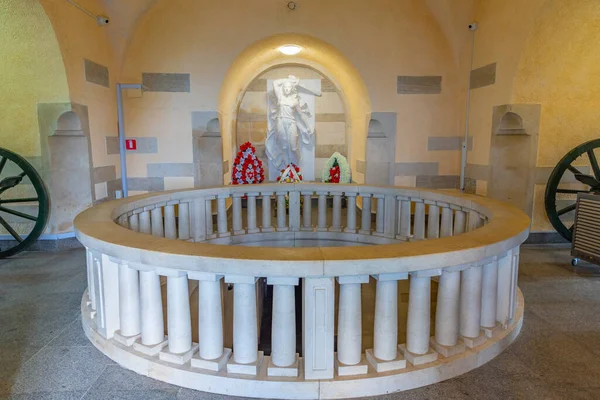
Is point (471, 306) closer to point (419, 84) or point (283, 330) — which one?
point (283, 330)

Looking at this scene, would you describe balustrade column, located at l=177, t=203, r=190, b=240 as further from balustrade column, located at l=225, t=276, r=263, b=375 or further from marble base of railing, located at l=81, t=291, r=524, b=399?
balustrade column, located at l=225, t=276, r=263, b=375

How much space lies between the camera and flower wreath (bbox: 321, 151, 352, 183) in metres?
7.12

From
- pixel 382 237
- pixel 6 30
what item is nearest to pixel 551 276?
pixel 382 237

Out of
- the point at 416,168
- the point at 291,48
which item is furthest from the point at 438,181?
the point at 291,48

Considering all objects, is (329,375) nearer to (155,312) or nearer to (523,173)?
(155,312)

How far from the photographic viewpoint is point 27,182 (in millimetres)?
4867

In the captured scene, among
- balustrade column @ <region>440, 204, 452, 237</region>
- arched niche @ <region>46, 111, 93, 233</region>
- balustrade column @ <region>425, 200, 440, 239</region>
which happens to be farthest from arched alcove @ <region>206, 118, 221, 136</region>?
balustrade column @ <region>440, 204, 452, 237</region>

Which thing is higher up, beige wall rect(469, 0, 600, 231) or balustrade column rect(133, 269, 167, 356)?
beige wall rect(469, 0, 600, 231)

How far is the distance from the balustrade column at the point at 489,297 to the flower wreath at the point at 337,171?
192 inches

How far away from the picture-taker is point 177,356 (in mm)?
2020

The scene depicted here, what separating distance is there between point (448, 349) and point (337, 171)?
→ 5.24m

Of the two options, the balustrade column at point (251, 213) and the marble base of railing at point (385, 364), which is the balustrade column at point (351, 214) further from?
the marble base of railing at point (385, 364)

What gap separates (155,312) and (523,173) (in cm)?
463

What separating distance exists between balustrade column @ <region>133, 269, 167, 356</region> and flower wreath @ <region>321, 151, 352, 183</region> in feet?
17.1
